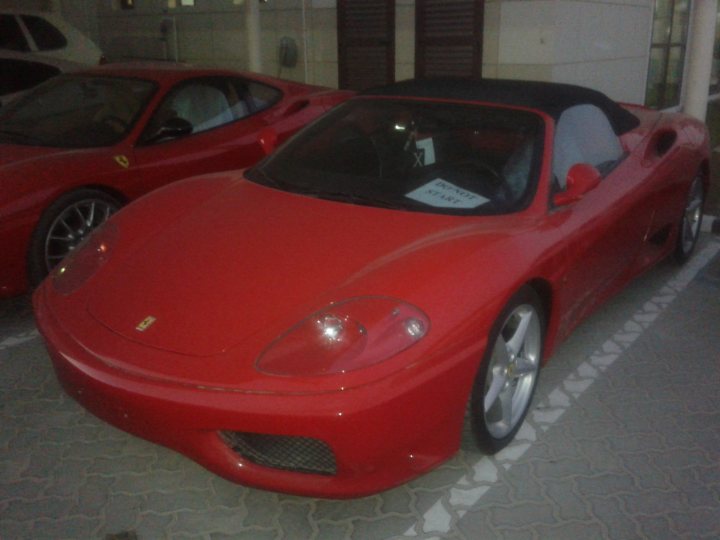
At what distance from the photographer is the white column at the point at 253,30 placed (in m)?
7.79

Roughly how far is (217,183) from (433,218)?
1.13m

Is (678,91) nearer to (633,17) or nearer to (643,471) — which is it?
(633,17)

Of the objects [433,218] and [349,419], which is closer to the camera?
[349,419]

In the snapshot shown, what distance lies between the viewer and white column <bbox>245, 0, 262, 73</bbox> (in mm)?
7789

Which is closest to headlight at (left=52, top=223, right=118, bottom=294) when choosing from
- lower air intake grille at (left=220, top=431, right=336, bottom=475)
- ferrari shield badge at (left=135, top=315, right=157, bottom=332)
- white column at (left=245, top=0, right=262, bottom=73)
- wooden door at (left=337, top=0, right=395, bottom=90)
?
ferrari shield badge at (left=135, top=315, right=157, bottom=332)

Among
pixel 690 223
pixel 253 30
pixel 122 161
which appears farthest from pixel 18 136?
pixel 690 223

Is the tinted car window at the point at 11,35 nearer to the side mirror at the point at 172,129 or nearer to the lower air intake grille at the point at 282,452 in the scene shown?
the side mirror at the point at 172,129

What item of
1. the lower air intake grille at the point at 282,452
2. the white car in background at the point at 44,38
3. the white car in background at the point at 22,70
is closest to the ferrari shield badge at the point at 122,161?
the lower air intake grille at the point at 282,452

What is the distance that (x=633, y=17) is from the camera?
9469 millimetres

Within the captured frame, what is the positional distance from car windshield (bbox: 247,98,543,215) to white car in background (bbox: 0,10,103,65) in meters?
5.56

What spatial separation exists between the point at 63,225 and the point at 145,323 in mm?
2034

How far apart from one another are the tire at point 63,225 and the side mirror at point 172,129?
0.55 metres

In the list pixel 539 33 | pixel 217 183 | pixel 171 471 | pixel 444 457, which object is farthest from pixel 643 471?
pixel 539 33

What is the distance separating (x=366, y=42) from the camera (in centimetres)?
909
